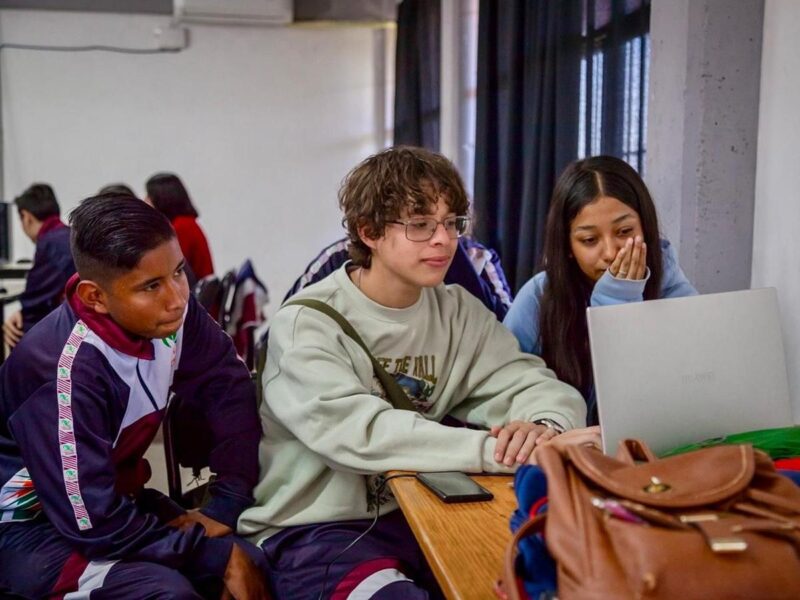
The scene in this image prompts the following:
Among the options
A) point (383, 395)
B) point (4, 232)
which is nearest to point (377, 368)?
point (383, 395)

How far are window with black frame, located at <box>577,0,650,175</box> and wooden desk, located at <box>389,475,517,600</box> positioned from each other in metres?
1.75

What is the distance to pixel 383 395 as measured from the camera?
1.50 metres

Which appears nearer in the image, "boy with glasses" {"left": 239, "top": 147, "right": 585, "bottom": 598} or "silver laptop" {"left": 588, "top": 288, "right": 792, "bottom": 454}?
"silver laptop" {"left": 588, "top": 288, "right": 792, "bottom": 454}

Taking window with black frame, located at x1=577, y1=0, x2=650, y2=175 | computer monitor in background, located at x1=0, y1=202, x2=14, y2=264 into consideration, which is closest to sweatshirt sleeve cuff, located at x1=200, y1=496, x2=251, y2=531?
window with black frame, located at x1=577, y1=0, x2=650, y2=175

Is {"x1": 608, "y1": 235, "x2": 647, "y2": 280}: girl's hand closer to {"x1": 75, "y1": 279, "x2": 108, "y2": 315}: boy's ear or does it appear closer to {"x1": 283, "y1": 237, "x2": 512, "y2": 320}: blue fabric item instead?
{"x1": 283, "y1": 237, "x2": 512, "y2": 320}: blue fabric item

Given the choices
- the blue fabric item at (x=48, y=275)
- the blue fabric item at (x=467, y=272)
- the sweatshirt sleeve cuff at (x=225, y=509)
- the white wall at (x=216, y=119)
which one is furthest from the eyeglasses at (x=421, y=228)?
the white wall at (x=216, y=119)

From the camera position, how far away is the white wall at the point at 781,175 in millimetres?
1835

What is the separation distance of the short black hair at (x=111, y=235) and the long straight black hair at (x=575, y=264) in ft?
2.76

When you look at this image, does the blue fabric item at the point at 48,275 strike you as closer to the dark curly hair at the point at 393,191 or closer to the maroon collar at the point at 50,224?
the maroon collar at the point at 50,224

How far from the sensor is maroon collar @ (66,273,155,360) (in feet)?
4.54

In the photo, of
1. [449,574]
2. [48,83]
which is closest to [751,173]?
[449,574]

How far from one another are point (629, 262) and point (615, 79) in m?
1.51

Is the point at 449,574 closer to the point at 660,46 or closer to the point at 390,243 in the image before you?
the point at 390,243

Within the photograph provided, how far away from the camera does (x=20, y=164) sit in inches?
250
